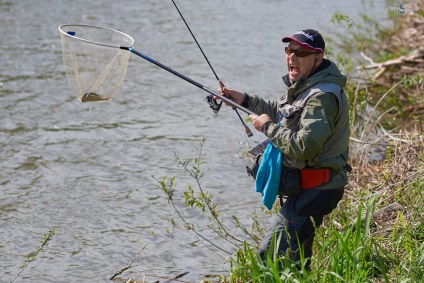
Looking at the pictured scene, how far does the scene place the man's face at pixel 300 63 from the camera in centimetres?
446

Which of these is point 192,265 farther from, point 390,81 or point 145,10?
point 145,10

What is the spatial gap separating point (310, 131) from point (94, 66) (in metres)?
1.59

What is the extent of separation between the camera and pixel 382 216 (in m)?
5.32

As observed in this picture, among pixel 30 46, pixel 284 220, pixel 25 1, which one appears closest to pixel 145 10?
pixel 25 1

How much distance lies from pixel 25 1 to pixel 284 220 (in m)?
12.0

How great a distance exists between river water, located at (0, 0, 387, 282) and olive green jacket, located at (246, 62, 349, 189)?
5.33 feet

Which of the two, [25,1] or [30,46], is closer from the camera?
[30,46]

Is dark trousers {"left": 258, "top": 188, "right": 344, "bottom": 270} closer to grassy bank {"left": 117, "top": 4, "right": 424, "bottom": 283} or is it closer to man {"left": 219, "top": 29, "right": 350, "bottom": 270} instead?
man {"left": 219, "top": 29, "right": 350, "bottom": 270}

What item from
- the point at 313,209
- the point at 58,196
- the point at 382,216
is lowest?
the point at 58,196

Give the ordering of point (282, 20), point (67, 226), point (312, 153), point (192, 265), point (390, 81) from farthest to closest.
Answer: point (282, 20)
point (390, 81)
point (67, 226)
point (192, 265)
point (312, 153)

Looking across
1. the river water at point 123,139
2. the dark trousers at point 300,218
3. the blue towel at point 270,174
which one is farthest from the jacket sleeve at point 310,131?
the river water at point 123,139

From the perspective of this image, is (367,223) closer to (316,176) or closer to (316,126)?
(316,176)

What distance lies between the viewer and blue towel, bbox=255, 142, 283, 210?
14.6 feet

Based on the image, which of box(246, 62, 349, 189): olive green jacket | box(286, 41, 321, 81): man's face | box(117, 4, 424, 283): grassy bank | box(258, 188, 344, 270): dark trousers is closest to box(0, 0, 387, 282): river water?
box(117, 4, 424, 283): grassy bank
